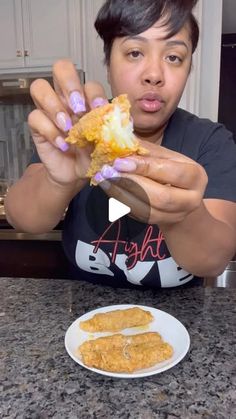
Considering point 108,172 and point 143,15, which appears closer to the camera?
point 108,172

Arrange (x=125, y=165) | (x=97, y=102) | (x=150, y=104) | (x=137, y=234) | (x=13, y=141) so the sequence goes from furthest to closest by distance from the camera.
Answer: (x=13, y=141)
(x=137, y=234)
(x=150, y=104)
(x=97, y=102)
(x=125, y=165)

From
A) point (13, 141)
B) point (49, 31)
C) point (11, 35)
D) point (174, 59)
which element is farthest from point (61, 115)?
point (13, 141)

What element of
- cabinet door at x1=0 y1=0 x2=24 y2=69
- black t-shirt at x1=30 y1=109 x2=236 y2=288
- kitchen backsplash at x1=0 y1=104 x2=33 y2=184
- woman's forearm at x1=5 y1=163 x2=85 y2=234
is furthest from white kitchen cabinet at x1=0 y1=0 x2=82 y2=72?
woman's forearm at x1=5 y1=163 x2=85 y2=234

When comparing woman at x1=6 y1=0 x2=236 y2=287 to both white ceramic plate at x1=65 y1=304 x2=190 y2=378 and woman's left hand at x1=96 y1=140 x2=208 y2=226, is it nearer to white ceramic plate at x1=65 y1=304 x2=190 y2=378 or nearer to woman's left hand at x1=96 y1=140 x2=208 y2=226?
woman's left hand at x1=96 y1=140 x2=208 y2=226

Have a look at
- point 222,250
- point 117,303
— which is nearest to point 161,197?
A: point 222,250

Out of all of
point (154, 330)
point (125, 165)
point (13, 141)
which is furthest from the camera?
point (13, 141)

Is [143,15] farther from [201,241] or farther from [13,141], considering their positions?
[13,141]
